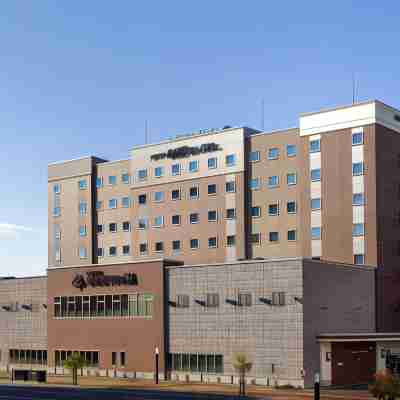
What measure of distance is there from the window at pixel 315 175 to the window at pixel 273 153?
5890 millimetres

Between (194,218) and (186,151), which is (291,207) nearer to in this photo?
(194,218)

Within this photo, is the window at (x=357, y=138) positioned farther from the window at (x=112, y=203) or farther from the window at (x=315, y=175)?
the window at (x=112, y=203)

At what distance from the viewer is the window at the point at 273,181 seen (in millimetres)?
97188

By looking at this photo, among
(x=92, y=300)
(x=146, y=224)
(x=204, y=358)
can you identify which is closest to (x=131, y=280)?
(x=92, y=300)

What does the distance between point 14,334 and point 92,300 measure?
59.7 feet

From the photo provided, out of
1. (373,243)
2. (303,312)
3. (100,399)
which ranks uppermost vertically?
(373,243)

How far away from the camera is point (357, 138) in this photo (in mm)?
90375

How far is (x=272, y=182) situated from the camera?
320 ft

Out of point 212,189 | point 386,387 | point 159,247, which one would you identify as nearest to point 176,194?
point 212,189

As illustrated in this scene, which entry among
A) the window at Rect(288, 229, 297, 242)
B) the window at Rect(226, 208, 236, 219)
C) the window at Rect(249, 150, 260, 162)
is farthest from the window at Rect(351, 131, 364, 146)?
the window at Rect(226, 208, 236, 219)

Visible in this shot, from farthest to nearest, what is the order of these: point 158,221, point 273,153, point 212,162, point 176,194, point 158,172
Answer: point 158,172 → point 158,221 → point 176,194 → point 212,162 → point 273,153

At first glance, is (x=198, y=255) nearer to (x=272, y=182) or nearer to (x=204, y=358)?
(x=272, y=182)

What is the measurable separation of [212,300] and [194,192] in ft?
79.7

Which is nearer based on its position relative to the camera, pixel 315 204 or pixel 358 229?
pixel 358 229
